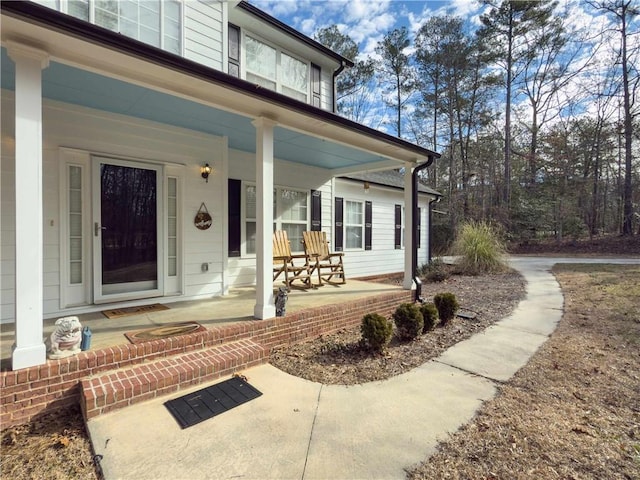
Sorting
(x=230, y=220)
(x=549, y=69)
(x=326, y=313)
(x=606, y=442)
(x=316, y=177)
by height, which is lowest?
(x=606, y=442)

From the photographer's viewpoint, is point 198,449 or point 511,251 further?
point 511,251

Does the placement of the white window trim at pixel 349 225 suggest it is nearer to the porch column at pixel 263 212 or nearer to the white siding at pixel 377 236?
the white siding at pixel 377 236

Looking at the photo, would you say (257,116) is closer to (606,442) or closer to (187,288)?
(187,288)

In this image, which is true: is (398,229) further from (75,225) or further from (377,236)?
(75,225)

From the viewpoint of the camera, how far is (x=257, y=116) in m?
3.51

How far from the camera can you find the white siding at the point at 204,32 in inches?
200

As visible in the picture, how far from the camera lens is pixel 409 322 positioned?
12.3ft

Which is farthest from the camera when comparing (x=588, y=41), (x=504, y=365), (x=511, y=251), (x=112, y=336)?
(x=511, y=251)

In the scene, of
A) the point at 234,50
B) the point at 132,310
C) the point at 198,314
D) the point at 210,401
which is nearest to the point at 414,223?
the point at 198,314

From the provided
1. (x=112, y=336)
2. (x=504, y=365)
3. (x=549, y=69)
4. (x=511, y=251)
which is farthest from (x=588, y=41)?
(x=112, y=336)

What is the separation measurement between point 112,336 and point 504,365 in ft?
12.3

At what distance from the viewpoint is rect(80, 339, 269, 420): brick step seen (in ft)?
7.20

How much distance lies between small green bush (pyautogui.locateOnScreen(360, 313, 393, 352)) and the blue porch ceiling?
8.64ft

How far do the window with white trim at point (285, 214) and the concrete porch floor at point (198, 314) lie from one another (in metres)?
1.03
